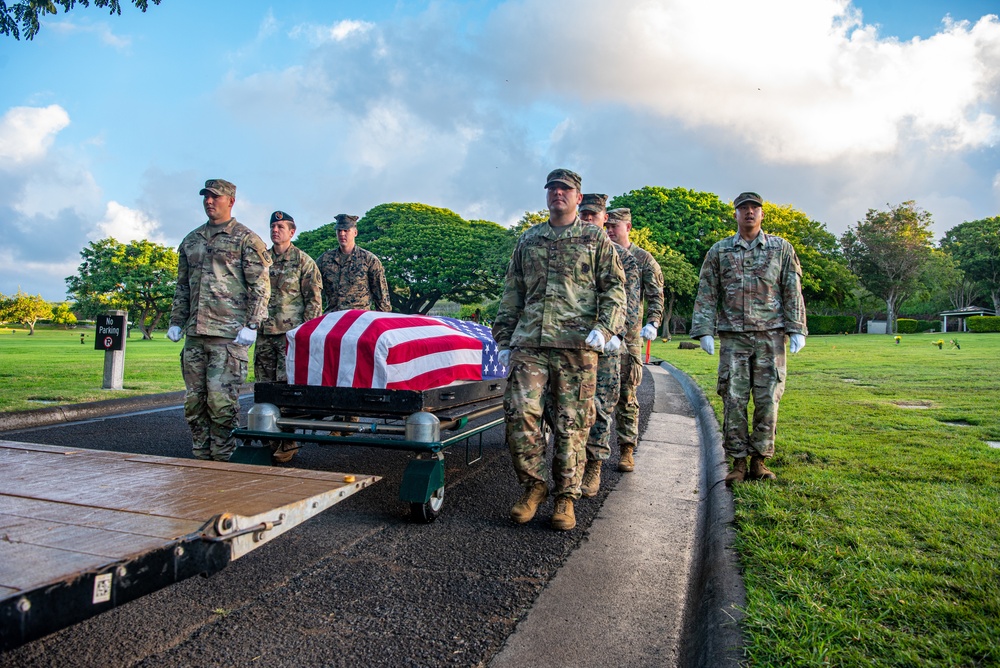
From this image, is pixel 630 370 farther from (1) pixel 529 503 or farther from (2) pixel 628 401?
(1) pixel 529 503

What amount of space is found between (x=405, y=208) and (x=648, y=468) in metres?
49.8

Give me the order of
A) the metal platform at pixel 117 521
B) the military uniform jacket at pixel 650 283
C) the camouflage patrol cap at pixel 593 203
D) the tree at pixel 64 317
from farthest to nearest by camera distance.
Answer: the tree at pixel 64 317 < the military uniform jacket at pixel 650 283 < the camouflage patrol cap at pixel 593 203 < the metal platform at pixel 117 521

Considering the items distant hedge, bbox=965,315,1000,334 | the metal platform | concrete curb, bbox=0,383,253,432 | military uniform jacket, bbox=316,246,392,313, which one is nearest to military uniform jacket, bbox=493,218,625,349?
the metal platform

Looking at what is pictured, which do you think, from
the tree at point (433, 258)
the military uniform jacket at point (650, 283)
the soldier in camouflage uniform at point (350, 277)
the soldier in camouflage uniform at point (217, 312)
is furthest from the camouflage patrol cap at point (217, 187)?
the tree at point (433, 258)

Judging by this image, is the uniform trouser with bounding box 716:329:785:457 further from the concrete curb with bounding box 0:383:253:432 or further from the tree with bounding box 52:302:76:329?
the tree with bounding box 52:302:76:329

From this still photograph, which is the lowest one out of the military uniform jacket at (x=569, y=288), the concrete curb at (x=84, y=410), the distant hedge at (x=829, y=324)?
the concrete curb at (x=84, y=410)

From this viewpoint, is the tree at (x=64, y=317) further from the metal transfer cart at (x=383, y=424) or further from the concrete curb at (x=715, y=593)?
the concrete curb at (x=715, y=593)

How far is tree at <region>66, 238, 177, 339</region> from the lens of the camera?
48.8 meters

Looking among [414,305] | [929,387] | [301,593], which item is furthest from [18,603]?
[414,305]

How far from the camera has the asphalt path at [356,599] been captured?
2.40 m

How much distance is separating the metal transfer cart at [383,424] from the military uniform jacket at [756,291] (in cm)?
196

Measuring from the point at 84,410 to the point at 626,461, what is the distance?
6668 mm

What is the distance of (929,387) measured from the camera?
11062 millimetres

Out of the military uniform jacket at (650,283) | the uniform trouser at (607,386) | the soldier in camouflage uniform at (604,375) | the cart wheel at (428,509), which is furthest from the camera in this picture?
the military uniform jacket at (650,283)
